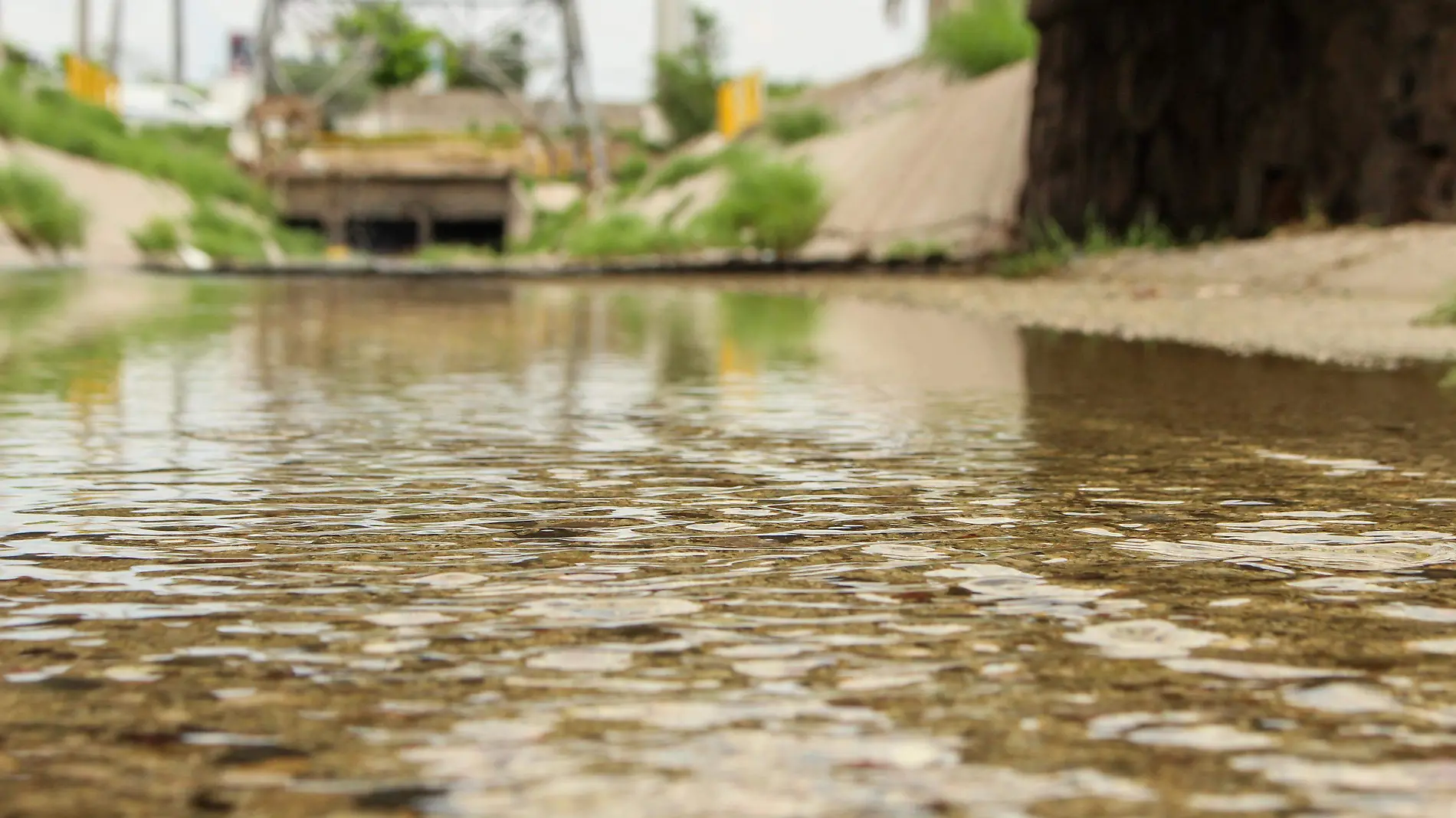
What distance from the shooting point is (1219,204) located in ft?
57.3

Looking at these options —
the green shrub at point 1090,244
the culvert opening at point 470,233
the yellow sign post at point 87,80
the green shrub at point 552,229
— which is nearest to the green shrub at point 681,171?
the green shrub at point 552,229

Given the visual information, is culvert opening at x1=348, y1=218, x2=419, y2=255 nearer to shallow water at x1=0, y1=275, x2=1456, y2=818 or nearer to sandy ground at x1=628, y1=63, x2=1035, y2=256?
sandy ground at x1=628, y1=63, x2=1035, y2=256

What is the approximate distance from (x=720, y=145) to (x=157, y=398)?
42166 mm

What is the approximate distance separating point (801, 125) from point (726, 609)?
37.6 m

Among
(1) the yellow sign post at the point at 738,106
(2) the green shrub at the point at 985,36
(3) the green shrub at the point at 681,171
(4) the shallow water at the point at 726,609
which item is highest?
(1) the yellow sign post at the point at 738,106

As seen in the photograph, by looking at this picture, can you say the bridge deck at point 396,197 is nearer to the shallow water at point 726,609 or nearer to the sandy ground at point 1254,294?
the sandy ground at point 1254,294

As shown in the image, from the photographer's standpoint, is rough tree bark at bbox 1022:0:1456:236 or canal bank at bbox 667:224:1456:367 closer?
canal bank at bbox 667:224:1456:367

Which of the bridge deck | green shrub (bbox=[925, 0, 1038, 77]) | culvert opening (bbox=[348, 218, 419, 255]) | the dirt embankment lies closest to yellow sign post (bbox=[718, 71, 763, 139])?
the bridge deck

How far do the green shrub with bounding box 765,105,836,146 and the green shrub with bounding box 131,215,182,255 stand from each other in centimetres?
1362

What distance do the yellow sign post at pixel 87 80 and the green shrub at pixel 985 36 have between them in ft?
80.2

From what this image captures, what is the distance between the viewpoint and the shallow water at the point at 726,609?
1744mm

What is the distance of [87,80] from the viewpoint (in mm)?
46500

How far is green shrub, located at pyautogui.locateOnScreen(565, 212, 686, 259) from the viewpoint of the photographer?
30.7m

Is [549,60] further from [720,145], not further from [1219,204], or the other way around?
[1219,204]
